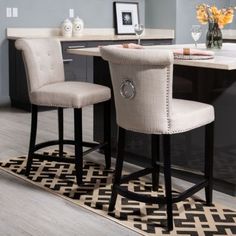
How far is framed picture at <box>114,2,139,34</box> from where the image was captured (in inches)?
263

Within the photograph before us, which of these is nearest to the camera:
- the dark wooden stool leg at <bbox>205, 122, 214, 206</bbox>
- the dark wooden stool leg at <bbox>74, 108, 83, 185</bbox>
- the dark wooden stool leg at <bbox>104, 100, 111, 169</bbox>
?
the dark wooden stool leg at <bbox>205, 122, 214, 206</bbox>

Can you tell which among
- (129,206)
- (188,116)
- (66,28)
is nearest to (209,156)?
(188,116)

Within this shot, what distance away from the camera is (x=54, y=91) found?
9.89 ft

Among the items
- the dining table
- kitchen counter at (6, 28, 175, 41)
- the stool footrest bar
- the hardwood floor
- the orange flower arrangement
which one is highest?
the orange flower arrangement

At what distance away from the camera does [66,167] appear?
342 cm

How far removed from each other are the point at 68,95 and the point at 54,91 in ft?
0.36

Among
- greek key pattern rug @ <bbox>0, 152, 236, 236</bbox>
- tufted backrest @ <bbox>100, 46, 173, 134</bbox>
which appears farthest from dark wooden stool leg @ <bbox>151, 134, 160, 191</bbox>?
tufted backrest @ <bbox>100, 46, 173, 134</bbox>

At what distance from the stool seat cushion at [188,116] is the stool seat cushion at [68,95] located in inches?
24.0

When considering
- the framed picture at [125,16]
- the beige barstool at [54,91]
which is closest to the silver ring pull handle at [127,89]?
the beige barstool at [54,91]

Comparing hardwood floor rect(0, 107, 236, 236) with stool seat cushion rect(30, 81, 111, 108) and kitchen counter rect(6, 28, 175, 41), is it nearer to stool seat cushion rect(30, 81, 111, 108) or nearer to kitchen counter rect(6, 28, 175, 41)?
stool seat cushion rect(30, 81, 111, 108)

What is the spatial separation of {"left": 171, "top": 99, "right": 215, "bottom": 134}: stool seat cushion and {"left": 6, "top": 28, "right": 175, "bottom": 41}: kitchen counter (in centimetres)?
316

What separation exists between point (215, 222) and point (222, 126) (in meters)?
0.63

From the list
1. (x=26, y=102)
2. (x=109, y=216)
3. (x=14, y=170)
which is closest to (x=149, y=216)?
(x=109, y=216)

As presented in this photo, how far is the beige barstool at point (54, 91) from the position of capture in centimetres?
298
